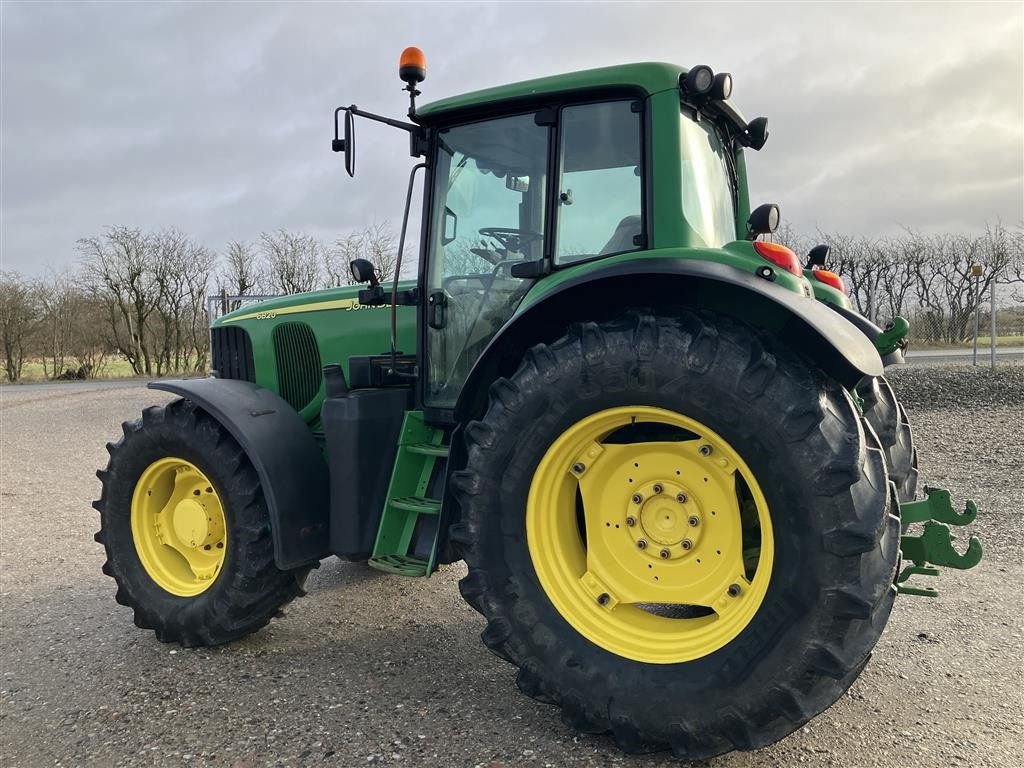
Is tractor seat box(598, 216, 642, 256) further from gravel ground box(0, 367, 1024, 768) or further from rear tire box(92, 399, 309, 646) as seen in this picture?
rear tire box(92, 399, 309, 646)

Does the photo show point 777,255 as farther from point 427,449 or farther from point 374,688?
point 374,688

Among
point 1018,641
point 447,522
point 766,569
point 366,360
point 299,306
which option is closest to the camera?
point 766,569

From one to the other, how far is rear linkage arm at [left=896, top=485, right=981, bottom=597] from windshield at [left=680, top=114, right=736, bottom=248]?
125 cm

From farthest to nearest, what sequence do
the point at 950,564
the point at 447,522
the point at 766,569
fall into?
the point at 447,522, the point at 950,564, the point at 766,569

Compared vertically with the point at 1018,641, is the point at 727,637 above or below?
above

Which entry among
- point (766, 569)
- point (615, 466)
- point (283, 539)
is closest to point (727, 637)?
point (766, 569)

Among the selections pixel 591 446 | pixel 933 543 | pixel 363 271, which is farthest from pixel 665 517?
pixel 363 271

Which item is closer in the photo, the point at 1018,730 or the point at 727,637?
the point at 727,637

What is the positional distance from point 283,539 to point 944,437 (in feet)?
25.1

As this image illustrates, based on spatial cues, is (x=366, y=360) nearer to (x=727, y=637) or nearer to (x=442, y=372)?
(x=442, y=372)

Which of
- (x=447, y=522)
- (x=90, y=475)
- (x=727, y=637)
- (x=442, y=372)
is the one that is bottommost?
(x=90, y=475)

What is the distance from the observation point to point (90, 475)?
8.82 meters

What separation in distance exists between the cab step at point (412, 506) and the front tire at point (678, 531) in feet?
A: 1.95

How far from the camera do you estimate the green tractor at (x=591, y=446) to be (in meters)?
2.25
